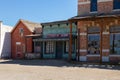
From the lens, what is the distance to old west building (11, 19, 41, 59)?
4312 cm

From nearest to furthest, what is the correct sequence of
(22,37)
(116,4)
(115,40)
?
(115,40), (116,4), (22,37)

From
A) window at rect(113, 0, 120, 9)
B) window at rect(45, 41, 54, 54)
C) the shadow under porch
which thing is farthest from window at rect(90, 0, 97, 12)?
window at rect(45, 41, 54, 54)

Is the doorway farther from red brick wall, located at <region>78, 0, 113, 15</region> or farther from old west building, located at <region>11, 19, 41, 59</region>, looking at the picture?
red brick wall, located at <region>78, 0, 113, 15</region>

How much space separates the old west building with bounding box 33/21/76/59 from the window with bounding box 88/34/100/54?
17.2 feet

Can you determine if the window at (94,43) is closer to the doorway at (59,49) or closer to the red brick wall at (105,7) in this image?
the red brick wall at (105,7)

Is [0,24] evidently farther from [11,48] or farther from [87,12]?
[87,12]

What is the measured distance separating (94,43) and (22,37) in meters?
16.6

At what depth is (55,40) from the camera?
38031 mm

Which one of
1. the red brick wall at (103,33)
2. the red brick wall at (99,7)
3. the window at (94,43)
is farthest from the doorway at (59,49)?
the window at (94,43)

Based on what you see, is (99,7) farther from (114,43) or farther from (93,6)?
(114,43)

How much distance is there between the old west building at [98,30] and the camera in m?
29.6

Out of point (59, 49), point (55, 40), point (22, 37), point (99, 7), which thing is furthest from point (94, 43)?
point (22, 37)

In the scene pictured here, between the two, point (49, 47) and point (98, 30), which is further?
point (49, 47)

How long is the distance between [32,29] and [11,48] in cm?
482
